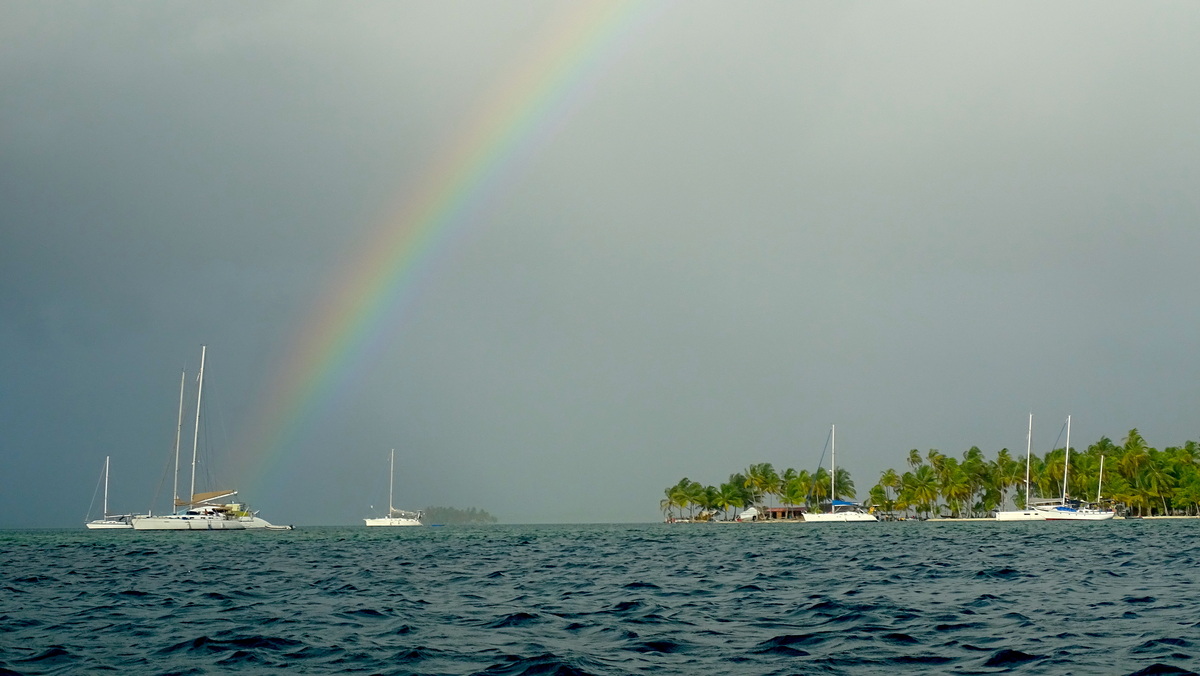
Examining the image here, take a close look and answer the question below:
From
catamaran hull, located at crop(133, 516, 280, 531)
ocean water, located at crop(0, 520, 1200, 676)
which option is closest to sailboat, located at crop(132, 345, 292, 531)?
catamaran hull, located at crop(133, 516, 280, 531)

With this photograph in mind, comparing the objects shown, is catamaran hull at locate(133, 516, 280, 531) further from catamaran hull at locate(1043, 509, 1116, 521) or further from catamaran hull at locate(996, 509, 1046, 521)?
catamaran hull at locate(1043, 509, 1116, 521)

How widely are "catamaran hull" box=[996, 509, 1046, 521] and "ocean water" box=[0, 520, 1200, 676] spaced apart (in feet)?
467

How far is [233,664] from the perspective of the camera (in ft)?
61.5

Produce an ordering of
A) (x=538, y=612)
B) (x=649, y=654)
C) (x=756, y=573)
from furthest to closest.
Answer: (x=756, y=573) → (x=538, y=612) → (x=649, y=654)

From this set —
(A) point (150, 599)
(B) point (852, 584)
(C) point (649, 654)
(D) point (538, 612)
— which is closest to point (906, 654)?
(C) point (649, 654)

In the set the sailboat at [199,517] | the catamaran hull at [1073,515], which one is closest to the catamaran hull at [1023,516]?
the catamaran hull at [1073,515]

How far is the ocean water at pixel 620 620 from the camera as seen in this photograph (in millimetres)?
18391

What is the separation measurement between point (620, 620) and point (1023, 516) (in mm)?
175175

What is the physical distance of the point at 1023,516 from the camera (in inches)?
7111

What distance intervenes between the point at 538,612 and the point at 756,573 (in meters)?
17.2

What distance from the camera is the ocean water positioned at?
1839 cm

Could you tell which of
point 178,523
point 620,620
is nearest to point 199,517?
point 178,523

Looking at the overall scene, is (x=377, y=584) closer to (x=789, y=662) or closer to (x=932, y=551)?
(x=789, y=662)

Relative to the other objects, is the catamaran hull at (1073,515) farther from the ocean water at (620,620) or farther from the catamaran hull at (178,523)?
the ocean water at (620,620)
